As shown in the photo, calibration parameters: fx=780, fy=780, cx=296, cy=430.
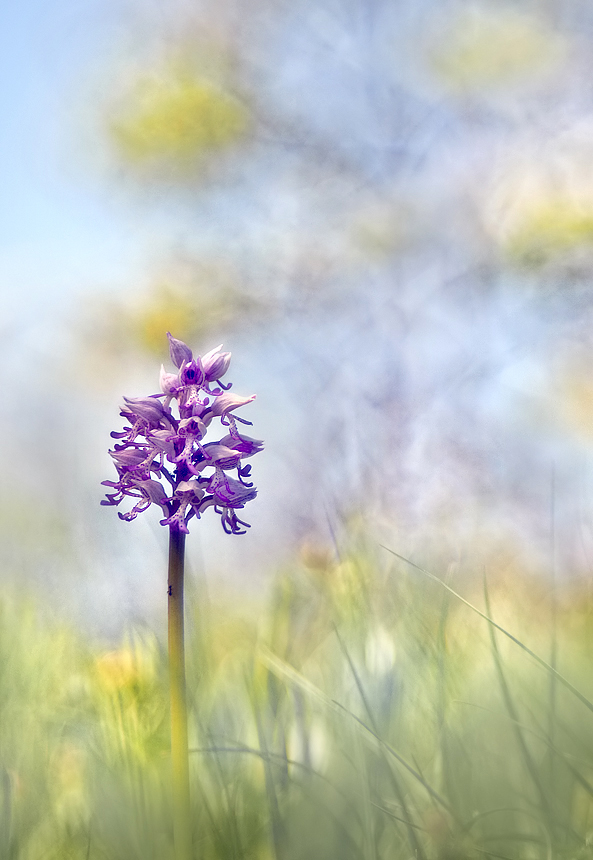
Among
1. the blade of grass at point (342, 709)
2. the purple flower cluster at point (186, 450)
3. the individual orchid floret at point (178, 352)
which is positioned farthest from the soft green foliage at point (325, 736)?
the individual orchid floret at point (178, 352)

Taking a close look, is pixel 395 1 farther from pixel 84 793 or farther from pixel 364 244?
pixel 84 793

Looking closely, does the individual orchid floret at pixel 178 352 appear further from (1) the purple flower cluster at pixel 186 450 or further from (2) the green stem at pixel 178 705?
(2) the green stem at pixel 178 705

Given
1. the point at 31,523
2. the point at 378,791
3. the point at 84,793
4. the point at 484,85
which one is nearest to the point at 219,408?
the point at 378,791

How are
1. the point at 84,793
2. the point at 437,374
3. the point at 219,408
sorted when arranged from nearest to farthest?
the point at 219,408 → the point at 84,793 → the point at 437,374

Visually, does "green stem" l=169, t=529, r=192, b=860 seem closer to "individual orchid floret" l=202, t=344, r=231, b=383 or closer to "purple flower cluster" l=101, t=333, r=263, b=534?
"purple flower cluster" l=101, t=333, r=263, b=534

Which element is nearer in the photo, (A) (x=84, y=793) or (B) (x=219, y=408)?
(B) (x=219, y=408)

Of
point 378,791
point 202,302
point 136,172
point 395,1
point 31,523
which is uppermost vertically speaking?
point 395,1
